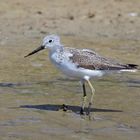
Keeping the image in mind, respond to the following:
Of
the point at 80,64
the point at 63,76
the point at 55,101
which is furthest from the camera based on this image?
the point at 63,76

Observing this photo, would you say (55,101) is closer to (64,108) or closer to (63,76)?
(64,108)

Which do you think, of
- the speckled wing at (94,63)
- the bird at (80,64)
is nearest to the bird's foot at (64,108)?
the bird at (80,64)

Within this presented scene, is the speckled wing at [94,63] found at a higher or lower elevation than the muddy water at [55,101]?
higher

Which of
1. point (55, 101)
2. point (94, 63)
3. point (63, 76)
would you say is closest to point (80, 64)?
point (94, 63)

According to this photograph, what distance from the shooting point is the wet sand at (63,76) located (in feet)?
31.5

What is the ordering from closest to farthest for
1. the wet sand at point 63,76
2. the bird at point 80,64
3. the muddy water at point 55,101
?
the muddy water at point 55,101 < the wet sand at point 63,76 < the bird at point 80,64

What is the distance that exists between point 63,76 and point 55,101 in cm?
141

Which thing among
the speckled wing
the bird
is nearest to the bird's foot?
the bird

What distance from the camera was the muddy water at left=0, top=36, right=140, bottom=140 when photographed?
9414 millimetres

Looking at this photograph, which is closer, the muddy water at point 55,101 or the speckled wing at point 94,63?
the muddy water at point 55,101

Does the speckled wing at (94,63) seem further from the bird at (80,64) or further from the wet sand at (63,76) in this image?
the wet sand at (63,76)

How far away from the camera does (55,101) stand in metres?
10.8

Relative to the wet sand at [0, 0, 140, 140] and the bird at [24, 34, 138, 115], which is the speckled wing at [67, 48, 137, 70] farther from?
the wet sand at [0, 0, 140, 140]

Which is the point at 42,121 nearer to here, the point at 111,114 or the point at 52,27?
the point at 111,114
